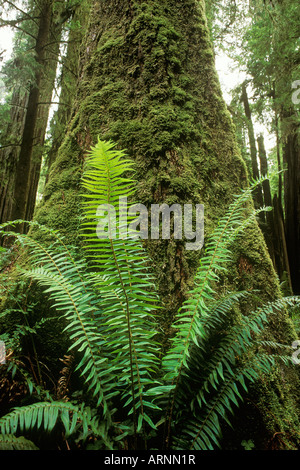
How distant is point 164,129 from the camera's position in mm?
1610

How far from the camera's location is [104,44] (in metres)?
2.01

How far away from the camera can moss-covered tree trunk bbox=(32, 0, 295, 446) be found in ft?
4.87

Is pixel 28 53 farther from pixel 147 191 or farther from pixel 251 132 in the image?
Answer: pixel 251 132

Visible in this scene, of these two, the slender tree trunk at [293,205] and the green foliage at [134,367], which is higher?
the slender tree trunk at [293,205]

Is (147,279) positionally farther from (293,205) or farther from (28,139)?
(293,205)

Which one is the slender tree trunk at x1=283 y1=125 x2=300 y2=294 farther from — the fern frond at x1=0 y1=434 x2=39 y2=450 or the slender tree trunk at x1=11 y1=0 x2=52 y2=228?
the fern frond at x1=0 y1=434 x2=39 y2=450

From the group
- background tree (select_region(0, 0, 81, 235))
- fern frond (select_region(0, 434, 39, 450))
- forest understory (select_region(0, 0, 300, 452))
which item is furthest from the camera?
background tree (select_region(0, 0, 81, 235))

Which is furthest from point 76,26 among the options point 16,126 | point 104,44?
point 104,44

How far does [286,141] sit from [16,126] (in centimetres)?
797

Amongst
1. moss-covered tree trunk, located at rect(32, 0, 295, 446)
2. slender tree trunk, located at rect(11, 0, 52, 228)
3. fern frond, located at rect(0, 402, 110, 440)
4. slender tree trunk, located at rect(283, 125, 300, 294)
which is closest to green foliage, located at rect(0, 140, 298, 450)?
fern frond, located at rect(0, 402, 110, 440)

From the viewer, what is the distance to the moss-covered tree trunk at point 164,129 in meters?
1.48

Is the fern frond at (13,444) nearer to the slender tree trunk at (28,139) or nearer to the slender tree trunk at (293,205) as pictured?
the slender tree trunk at (28,139)

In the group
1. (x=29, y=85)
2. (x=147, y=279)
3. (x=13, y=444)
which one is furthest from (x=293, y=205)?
(x=13, y=444)

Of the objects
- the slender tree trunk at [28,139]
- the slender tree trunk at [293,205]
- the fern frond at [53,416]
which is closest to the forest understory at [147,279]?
the fern frond at [53,416]
